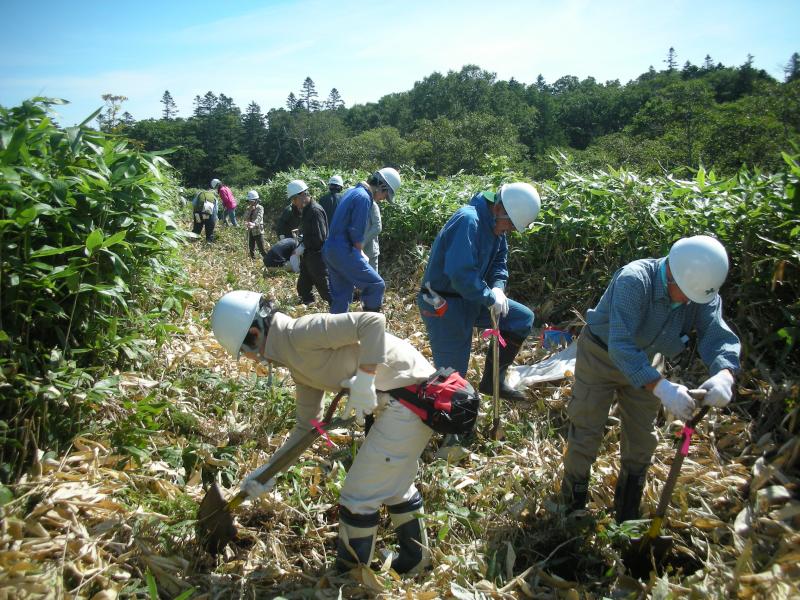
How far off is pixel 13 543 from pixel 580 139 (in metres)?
73.0

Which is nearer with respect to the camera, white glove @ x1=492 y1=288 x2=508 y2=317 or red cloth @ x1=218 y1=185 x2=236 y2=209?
white glove @ x1=492 y1=288 x2=508 y2=317

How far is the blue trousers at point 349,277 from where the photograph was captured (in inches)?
232

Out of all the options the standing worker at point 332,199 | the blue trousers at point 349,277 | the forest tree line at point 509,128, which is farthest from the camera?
the forest tree line at point 509,128

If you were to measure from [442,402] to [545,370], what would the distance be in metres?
2.61

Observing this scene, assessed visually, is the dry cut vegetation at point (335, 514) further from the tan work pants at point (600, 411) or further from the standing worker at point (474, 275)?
the standing worker at point (474, 275)

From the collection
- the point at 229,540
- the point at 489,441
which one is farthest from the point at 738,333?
the point at 229,540

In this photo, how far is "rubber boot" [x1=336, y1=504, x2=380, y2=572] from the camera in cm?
286

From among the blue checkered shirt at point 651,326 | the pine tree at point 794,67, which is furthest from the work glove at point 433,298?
the pine tree at point 794,67

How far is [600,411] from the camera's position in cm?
328

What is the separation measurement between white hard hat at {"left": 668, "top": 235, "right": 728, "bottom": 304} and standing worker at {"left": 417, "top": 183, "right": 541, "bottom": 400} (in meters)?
1.43

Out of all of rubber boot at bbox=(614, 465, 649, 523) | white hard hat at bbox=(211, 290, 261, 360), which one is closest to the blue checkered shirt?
rubber boot at bbox=(614, 465, 649, 523)

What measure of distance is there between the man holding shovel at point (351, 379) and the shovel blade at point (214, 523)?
8.8 inches

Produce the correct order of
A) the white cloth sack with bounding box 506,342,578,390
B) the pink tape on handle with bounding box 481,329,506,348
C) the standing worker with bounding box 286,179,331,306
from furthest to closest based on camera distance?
the standing worker with bounding box 286,179,331,306
the white cloth sack with bounding box 506,342,578,390
the pink tape on handle with bounding box 481,329,506,348

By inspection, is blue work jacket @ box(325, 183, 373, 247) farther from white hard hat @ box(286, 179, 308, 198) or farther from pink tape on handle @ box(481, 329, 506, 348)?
white hard hat @ box(286, 179, 308, 198)
